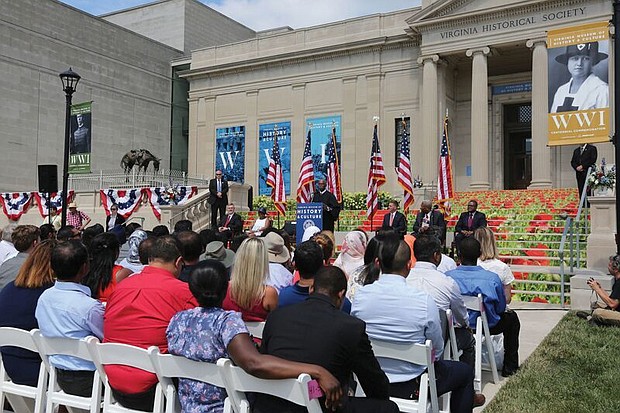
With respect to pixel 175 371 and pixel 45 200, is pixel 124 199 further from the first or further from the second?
pixel 175 371

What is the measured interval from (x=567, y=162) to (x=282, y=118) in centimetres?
1698

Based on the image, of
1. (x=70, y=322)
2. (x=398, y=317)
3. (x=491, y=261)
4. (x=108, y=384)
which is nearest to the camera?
(x=108, y=384)

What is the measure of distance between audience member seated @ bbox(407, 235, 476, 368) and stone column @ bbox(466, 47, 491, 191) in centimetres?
2385

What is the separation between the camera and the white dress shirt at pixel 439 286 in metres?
5.11

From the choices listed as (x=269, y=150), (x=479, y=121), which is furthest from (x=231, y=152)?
(x=479, y=121)

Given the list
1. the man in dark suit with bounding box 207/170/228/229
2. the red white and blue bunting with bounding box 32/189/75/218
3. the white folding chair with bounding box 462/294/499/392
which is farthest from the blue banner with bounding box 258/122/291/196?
the white folding chair with bounding box 462/294/499/392

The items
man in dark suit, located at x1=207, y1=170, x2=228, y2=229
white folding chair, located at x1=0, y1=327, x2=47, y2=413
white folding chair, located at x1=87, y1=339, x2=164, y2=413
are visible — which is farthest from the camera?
man in dark suit, located at x1=207, y1=170, x2=228, y2=229

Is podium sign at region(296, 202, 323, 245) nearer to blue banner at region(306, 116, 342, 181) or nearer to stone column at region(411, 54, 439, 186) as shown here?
stone column at region(411, 54, 439, 186)

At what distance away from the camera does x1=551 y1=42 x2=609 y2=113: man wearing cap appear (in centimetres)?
1605

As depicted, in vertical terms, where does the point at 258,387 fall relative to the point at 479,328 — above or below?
above

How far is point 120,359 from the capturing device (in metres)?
3.76

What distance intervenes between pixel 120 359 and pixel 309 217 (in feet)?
37.6

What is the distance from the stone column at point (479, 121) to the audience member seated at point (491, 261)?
22.1 m

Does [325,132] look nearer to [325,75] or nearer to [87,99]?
[325,75]
